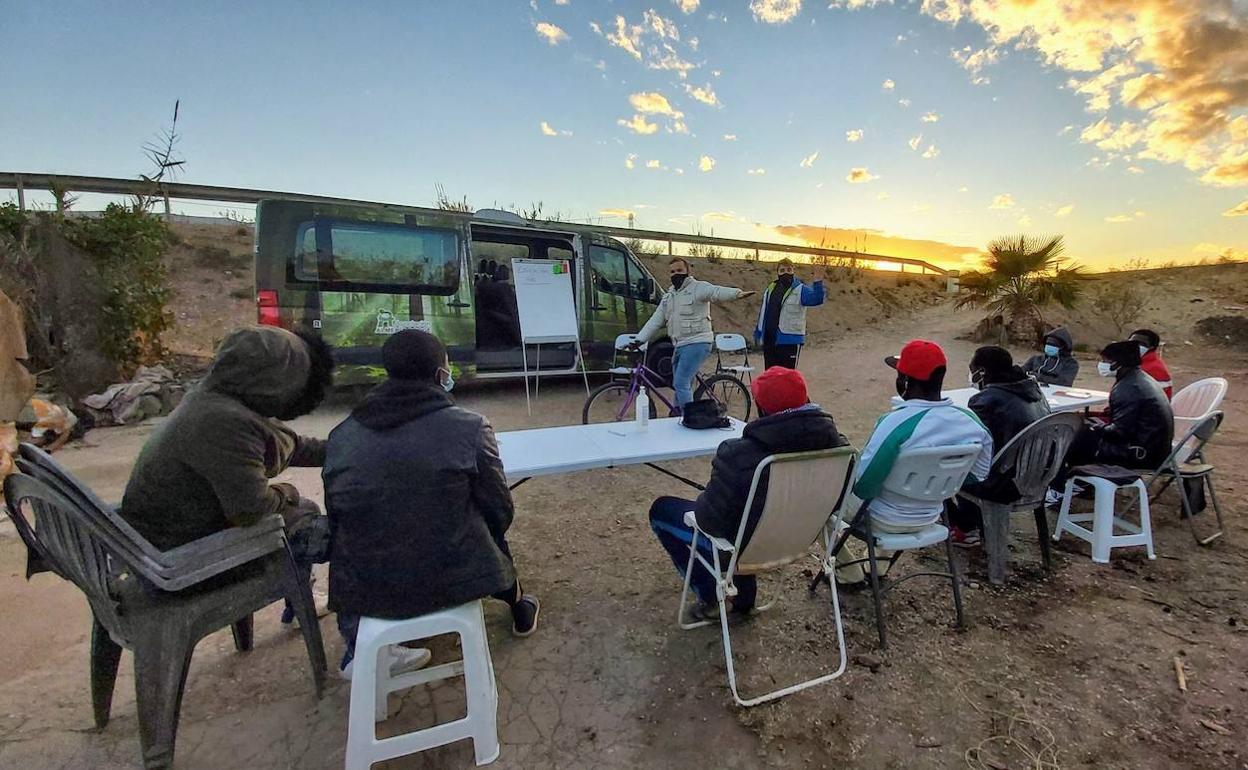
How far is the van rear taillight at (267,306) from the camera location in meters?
5.11

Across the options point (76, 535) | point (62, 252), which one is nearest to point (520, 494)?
point (76, 535)

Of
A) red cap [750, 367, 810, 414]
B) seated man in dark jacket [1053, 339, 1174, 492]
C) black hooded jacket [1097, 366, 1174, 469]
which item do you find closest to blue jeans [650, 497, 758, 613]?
red cap [750, 367, 810, 414]

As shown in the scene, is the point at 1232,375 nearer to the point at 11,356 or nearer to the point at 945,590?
the point at 945,590

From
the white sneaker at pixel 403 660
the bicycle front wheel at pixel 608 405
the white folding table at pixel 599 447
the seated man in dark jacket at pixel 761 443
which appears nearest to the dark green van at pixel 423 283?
the bicycle front wheel at pixel 608 405

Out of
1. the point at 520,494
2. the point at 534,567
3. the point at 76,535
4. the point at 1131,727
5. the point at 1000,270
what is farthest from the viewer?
the point at 1000,270

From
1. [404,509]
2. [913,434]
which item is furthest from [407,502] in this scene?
[913,434]

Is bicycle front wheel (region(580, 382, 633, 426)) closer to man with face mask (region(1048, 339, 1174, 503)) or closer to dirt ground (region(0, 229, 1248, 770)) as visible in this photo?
dirt ground (region(0, 229, 1248, 770))

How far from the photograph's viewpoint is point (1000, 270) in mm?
10266

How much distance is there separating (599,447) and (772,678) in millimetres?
1305

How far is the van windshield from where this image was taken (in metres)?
5.43

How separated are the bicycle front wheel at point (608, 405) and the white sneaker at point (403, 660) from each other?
2945mm

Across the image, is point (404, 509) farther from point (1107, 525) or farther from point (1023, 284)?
point (1023, 284)

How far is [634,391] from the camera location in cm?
523

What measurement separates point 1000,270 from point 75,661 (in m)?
12.7
